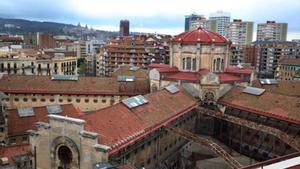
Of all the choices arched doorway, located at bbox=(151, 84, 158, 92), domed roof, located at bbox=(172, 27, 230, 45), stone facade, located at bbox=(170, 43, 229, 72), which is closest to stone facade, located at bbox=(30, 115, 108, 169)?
arched doorway, located at bbox=(151, 84, 158, 92)

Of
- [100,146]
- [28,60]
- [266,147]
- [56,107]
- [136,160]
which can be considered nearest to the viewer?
[100,146]

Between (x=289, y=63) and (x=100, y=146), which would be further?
(x=289, y=63)

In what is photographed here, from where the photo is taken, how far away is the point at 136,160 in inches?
1379

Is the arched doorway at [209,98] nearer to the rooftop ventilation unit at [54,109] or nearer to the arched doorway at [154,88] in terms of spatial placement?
the arched doorway at [154,88]

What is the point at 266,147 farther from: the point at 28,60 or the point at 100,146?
the point at 28,60

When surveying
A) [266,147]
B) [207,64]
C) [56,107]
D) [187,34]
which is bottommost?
[266,147]

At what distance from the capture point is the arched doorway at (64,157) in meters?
32.0

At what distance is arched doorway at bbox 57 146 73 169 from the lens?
32.0m

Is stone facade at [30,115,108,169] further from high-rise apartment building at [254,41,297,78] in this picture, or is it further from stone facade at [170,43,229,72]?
high-rise apartment building at [254,41,297,78]

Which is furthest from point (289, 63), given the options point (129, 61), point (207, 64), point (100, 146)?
point (100, 146)

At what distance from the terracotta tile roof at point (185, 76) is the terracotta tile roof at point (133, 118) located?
20.2ft

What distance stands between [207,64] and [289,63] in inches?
2704

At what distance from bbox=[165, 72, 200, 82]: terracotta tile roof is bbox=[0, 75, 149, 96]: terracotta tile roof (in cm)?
664

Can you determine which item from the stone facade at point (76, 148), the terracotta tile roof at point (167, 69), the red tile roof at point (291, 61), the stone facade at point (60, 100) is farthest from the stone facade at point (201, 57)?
the red tile roof at point (291, 61)
